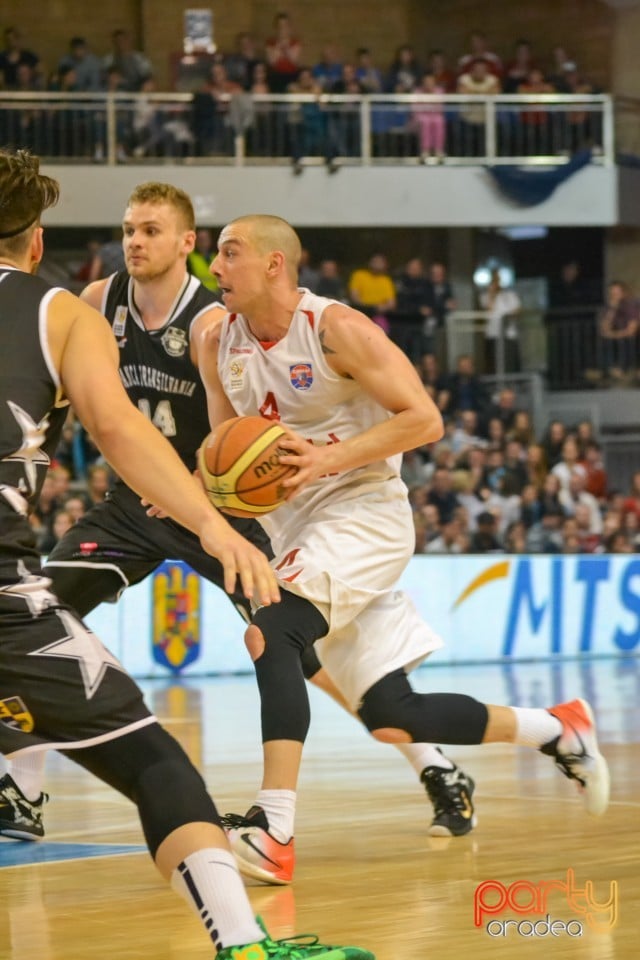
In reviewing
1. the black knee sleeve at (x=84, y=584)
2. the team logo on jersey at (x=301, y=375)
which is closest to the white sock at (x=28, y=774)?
the black knee sleeve at (x=84, y=584)

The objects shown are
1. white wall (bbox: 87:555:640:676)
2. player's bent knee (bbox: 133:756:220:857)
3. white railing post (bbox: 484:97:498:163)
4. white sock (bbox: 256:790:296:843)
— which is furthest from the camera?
white railing post (bbox: 484:97:498:163)

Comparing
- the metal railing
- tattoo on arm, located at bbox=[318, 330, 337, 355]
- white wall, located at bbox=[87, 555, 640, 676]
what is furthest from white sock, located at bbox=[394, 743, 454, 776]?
the metal railing

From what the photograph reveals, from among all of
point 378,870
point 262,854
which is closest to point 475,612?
point 378,870

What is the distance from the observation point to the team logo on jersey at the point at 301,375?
5723 mm

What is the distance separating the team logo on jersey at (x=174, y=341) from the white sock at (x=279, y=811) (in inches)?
84.5

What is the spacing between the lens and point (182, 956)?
13.5 feet

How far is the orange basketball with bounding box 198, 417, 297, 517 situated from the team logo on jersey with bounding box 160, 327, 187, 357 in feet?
5.24

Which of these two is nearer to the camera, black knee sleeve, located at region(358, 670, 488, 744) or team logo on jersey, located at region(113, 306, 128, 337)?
black knee sleeve, located at region(358, 670, 488, 744)

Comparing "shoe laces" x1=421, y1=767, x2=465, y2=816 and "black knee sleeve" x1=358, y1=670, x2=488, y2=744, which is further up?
"black knee sleeve" x1=358, y1=670, x2=488, y2=744

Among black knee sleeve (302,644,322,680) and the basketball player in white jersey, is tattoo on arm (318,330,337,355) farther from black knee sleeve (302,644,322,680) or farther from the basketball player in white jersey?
black knee sleeve (302,644,322,680)

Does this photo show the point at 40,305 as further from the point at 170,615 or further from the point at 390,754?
the point at 170,615

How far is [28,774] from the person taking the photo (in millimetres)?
6055

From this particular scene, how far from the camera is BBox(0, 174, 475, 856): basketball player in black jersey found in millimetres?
6617

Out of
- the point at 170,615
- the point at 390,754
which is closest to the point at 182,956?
the point at 390,754
